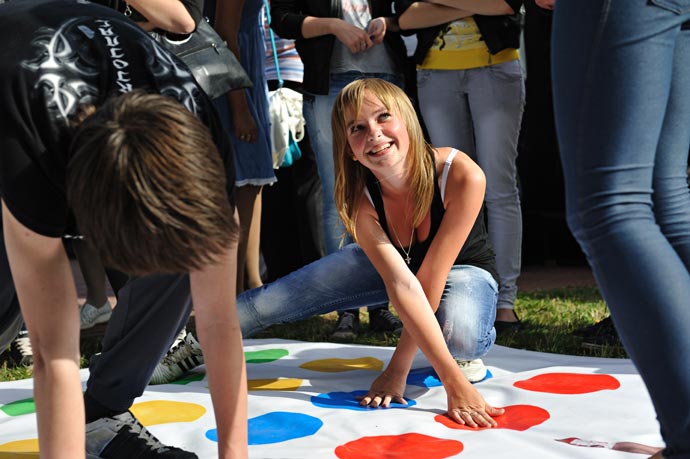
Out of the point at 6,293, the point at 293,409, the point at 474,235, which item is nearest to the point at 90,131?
the point at 6,293

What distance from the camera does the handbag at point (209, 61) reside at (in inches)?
89.0

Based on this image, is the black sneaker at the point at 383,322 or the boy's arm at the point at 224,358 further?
the black sneaker at the point at 383,322

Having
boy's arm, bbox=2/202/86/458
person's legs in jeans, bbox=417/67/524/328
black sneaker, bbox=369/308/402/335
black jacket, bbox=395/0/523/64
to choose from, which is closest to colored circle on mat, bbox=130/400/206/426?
boy's arm, bbox=2/202/86/458

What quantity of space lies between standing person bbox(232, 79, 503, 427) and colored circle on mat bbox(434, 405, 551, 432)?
27 millimetres

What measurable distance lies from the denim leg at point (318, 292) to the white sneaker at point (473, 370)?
327 millimetres

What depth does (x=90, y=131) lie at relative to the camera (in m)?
1.28

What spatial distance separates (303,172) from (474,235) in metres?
1.50

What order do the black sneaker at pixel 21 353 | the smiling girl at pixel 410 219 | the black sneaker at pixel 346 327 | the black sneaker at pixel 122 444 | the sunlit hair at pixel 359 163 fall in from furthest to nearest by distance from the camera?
the black sneaker at pixel 346 327 → the black sneaker at pixel 21 353 → the sunlit hair at pixel 359 163 → the smiling girl at pixel 410 219 → the black sneaker at pixel 122 444

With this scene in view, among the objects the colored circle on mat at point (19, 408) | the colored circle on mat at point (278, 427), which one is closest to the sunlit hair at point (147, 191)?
the colored circle on mat at point (278, 427)

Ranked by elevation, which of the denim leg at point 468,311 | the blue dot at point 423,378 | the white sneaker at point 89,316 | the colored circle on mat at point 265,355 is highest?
the denim leg at point 468,311

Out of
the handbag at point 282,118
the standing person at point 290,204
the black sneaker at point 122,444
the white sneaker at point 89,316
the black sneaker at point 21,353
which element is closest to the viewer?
the black sneaker at point 122,444

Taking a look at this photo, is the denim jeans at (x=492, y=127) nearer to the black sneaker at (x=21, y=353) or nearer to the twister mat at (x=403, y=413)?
the twister mat at (x=403, y=413)

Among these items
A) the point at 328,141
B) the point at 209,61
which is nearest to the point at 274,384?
the point at 209,61

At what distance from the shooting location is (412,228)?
97.8 inches
